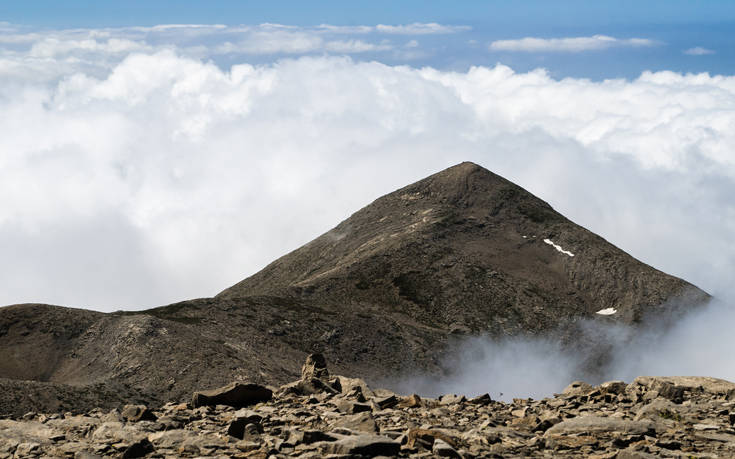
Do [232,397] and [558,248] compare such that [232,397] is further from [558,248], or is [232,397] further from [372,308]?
[558,248]

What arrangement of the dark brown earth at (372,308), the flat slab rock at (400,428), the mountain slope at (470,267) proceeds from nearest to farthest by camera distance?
the flat slab rock at (400,428) → the dark brown earth at (372,308) → the mountain slope at (470,267)

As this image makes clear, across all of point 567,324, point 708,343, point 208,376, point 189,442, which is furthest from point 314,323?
point 189,442

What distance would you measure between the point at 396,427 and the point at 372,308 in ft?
289

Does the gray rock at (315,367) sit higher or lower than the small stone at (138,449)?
higher

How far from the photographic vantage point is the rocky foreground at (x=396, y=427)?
774 inches

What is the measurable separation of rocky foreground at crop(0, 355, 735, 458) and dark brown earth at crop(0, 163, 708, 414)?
87.5 ft

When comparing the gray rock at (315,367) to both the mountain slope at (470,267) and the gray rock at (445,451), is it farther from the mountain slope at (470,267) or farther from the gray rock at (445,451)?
the mountain slope at (470,267)

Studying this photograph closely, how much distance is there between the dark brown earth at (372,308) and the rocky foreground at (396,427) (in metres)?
26.7

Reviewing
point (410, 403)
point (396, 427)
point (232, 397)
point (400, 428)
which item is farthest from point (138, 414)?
point (400, 428)

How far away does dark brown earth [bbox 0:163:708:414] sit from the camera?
218 feet

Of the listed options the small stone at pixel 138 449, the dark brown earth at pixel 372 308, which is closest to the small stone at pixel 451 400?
the small stone at pixel 138 449

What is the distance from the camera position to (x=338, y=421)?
22.6 meters

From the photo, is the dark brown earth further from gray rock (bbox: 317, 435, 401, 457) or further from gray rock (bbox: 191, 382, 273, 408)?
gray rock (bbox: 317, 435, 401, 457)

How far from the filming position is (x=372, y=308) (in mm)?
109938
